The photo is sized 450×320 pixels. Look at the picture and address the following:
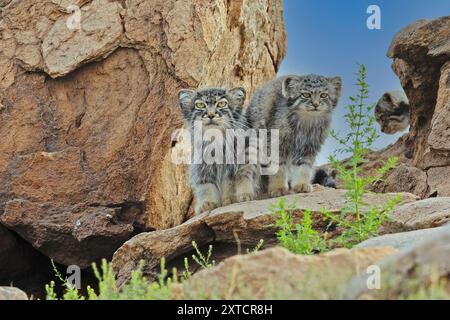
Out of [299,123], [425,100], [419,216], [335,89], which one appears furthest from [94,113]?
[425,100]

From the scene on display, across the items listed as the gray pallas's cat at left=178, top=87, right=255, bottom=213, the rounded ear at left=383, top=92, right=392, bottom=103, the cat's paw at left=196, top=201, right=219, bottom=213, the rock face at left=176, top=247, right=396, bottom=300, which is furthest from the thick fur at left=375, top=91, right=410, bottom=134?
the rock face at left=176, top=247, right=396, bottom=300

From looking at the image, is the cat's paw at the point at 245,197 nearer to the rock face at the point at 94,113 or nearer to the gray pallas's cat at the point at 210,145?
the gray pallas's cat at the point at 210,145

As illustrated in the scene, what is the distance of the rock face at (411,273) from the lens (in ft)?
13.6

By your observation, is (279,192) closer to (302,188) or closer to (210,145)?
(302,188)

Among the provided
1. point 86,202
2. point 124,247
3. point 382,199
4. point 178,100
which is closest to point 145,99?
point 178,100

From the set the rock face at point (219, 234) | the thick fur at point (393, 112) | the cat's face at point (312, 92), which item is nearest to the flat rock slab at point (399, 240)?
the rock face at point (219, 234)

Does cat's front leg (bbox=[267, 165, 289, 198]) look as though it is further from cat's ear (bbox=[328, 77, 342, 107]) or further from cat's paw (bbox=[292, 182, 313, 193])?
cat's ear (bbox=[328, 77, 342, 107])

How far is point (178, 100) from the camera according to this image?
962cm

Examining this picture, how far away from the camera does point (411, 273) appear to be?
13.6 ft

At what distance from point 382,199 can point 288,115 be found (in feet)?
5.00

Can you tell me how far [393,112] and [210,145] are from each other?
583 cm

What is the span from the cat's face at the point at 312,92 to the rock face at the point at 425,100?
6.61 ft

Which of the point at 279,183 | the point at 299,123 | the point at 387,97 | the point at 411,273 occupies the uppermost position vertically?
the point at 387,97
